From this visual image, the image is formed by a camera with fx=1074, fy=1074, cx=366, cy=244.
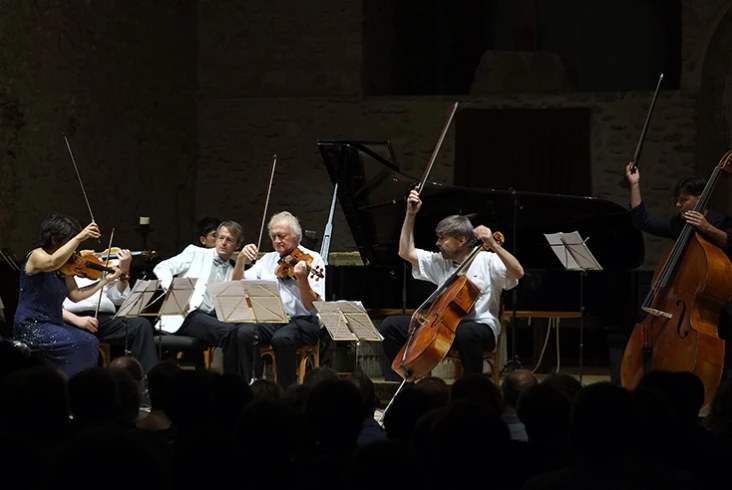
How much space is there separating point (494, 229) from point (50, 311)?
2677mm

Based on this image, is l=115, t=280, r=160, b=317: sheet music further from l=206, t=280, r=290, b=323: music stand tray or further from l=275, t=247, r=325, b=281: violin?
l=275, t=247, r=325, b=281: violin

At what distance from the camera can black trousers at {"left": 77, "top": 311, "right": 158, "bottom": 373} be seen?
20.4ft

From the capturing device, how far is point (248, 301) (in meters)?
5.59

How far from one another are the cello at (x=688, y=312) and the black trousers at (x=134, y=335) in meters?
2.68

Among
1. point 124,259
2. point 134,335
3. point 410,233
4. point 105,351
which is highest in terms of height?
point 410,233

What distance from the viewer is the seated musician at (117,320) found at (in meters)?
6.09

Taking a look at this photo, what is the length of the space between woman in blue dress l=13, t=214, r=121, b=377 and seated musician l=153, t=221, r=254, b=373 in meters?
0.53

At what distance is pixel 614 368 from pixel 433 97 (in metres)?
5.25

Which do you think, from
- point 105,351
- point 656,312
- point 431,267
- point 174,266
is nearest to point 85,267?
point 105,351

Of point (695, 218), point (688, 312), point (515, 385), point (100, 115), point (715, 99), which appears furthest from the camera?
point (715, 99)

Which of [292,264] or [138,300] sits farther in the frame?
[292,264]

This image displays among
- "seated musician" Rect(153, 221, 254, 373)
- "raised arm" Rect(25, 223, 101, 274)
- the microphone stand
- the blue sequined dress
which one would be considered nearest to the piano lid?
the microphone stand

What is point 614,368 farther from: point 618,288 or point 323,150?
point 323,150

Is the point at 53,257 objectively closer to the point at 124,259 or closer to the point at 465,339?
the point at 124,259
